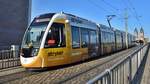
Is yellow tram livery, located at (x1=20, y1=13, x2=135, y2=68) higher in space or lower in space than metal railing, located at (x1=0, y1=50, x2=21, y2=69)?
higher

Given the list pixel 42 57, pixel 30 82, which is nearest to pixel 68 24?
pixel 42 57

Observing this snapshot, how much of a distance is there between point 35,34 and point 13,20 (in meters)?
20.4

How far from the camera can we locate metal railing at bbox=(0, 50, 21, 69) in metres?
19.4

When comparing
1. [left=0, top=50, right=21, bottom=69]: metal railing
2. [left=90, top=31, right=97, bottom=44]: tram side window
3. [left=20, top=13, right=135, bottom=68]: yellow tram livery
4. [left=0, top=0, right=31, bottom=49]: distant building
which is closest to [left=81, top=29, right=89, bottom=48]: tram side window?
[left=20, top=13, right=135, bottom=68]: yellow tram livery

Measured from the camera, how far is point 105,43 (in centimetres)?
2944

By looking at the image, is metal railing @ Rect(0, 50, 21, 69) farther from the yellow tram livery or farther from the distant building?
the distant building

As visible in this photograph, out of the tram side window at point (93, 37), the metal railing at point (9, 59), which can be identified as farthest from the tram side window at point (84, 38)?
the metal railing at point (9, 59)

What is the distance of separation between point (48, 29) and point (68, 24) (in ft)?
6.44

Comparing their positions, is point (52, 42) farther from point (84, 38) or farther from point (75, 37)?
point (84, 38)

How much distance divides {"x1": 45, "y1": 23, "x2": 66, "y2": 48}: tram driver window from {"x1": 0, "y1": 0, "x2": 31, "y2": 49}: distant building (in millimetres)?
16655

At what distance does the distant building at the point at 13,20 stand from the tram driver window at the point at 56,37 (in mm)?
16655

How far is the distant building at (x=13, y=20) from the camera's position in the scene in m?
33.4

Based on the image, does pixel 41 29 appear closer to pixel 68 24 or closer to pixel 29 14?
pixel 68 24

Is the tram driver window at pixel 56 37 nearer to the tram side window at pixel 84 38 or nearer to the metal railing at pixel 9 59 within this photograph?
Result: the tram side window at pixel 84 38
